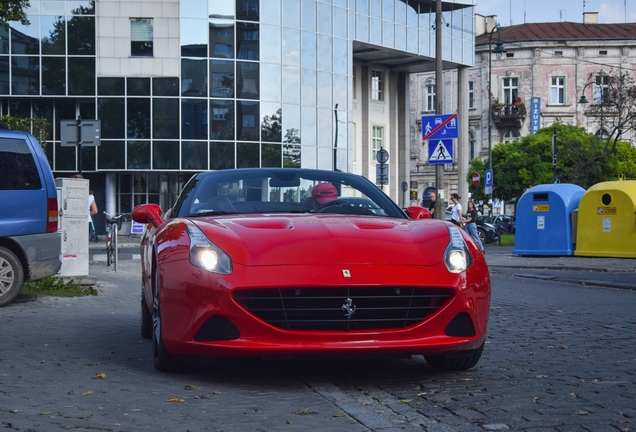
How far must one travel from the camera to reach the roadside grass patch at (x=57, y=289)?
13.2 metres

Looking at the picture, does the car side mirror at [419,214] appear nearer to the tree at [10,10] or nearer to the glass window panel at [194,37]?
the tree at [10,10]

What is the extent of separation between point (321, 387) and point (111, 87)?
1556 inches

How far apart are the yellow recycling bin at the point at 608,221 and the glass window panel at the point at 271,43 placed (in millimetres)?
23787

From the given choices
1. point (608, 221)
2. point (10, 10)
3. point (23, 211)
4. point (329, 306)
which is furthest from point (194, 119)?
point (329, 306)

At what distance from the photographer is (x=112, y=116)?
4378 centimetres

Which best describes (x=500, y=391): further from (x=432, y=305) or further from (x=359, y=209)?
(x=359, y=209)

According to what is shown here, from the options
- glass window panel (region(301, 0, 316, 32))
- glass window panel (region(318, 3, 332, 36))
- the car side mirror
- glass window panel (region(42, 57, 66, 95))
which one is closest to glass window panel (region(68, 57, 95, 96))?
glass window panel (region(42, 57, 66, 95))

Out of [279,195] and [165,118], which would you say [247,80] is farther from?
[279,195]

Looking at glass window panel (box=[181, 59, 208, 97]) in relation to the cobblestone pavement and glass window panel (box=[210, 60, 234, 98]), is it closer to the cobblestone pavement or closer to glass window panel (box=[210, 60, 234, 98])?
glass window panel (box=[210, 60, 234, 98])

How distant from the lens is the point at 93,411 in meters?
5.01

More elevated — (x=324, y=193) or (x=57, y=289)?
(x=324, y=193)

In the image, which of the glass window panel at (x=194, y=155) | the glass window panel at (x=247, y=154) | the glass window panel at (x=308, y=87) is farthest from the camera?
the glass window panel at (x=308, y=87)

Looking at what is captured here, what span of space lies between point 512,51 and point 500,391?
78.0 metres

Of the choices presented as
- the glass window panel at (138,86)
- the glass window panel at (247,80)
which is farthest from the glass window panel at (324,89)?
the glass window panel at (138,86)
